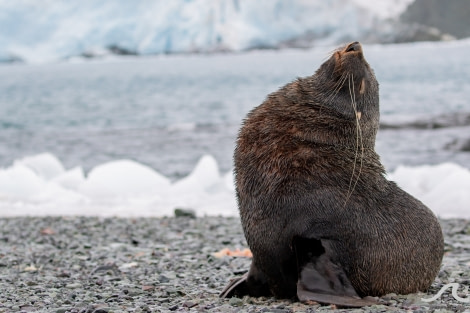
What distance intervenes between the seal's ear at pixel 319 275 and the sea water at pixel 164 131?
179 centimetres

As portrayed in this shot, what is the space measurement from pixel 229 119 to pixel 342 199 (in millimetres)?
25927

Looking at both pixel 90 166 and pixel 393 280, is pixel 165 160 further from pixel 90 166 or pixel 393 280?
pixel 393 280

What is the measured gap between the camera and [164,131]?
88.0 feet

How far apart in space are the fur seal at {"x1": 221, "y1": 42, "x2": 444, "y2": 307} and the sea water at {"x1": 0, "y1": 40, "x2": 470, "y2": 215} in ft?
2.74

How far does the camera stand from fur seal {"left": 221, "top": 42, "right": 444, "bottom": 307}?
4.33 metres

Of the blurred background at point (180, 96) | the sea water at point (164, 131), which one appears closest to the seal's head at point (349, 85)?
the blurred background at point (180, 96)

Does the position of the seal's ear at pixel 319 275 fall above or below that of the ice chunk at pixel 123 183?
below

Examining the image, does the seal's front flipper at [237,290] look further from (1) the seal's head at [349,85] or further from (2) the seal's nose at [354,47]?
(2) the seal's nose at [354,47]

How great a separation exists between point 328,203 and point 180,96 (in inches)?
1707

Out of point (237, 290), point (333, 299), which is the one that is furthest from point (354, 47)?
point (237, 290)

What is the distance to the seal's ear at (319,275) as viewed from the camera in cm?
428

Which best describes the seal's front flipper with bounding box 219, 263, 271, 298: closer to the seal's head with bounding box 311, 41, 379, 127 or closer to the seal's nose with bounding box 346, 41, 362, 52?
the seal's head with bounding box 311, 41, 379, 127

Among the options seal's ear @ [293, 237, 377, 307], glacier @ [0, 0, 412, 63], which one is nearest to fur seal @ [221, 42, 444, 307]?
seal's ear @ [293, 237, 377, 307]

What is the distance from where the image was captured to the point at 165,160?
19594 mm
